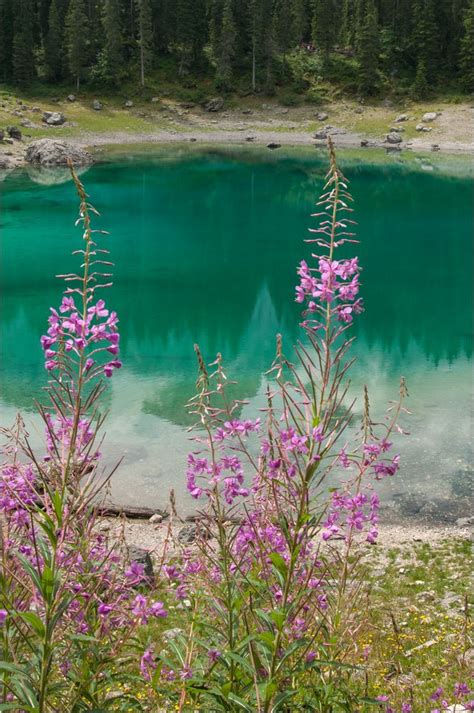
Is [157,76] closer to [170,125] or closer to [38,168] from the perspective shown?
[170,125]

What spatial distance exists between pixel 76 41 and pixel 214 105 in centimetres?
1913

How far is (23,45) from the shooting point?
99.8 meters

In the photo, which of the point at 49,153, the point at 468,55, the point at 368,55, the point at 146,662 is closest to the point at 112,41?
the point at 368,55

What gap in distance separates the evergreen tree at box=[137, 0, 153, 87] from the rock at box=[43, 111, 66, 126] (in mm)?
17815

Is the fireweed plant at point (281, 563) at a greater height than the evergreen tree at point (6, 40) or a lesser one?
lesser

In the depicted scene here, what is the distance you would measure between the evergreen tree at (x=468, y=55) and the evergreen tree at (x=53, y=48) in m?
50.3

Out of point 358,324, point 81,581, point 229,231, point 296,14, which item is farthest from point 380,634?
point 296,14

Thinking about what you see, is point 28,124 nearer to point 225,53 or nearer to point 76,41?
point 76,41

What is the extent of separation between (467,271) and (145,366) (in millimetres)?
22002

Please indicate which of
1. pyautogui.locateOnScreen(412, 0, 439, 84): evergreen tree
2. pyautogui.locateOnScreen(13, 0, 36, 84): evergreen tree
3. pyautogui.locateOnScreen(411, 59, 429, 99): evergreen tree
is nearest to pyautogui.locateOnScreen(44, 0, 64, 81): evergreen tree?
pyautogui.locateOnScreen(13, 0, 36, 84): evergreen tree

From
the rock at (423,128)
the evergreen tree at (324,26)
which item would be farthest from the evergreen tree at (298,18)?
the rock at (423,128)

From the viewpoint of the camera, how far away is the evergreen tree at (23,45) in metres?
99.4

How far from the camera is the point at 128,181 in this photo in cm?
6638

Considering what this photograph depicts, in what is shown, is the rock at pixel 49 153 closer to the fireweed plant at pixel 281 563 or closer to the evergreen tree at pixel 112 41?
the evergreen tree at pixel 112 41
